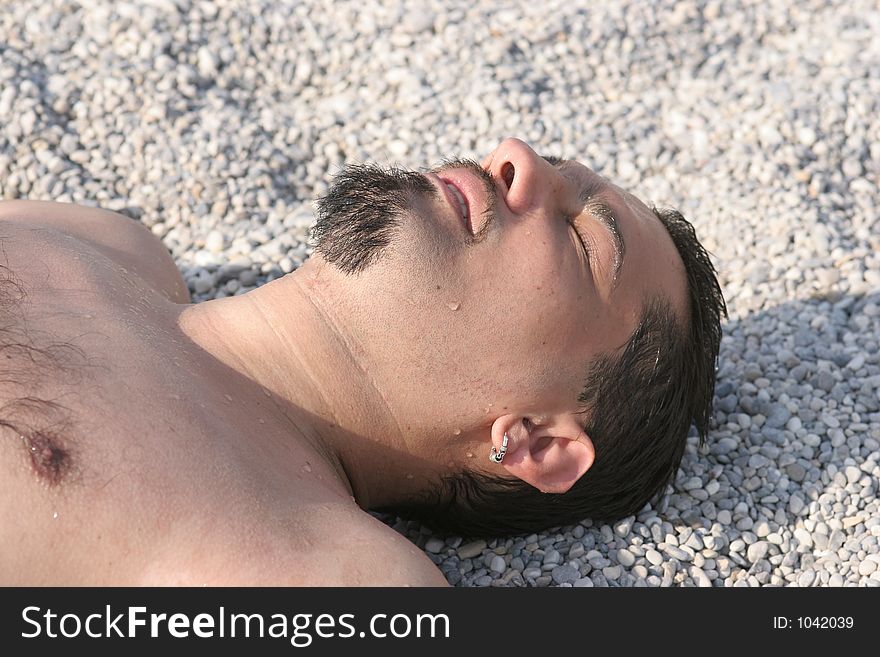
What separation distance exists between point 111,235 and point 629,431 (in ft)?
6.57

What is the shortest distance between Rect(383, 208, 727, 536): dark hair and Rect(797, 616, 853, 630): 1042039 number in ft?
2.34

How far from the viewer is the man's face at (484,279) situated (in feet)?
9.66

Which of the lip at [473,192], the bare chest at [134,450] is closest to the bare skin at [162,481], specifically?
the bare chest at [134,450]

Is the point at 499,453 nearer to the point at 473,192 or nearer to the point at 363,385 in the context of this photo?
the point at 363,385

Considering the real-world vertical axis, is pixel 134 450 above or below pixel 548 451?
above

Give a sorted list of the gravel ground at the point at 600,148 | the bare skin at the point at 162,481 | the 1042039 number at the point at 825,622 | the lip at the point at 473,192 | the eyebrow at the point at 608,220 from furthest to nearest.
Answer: the gravel ground at the point at 600,148 < the eyebrow at the point at 608,220 < the lip at the point at 473,192 < the 1042039 number at the point at 825,622 < the bare skin at the point at 162,481

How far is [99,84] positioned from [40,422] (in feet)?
9.89

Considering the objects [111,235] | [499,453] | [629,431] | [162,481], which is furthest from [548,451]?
[111,235]

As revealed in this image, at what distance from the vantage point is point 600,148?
5227 mm

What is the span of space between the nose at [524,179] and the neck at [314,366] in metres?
0.59

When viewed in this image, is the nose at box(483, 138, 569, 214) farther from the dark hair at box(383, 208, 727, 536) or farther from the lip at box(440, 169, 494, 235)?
the dark hair at box(383, 208, 727, 536)

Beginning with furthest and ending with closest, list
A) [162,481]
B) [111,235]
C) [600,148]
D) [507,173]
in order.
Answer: [600,148] < [111,235] < [507,173] < [162,481]

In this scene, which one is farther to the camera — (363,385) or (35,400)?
(363,385)

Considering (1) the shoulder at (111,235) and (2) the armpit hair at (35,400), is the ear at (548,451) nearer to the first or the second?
(2) the armpit hair at (35,400)
